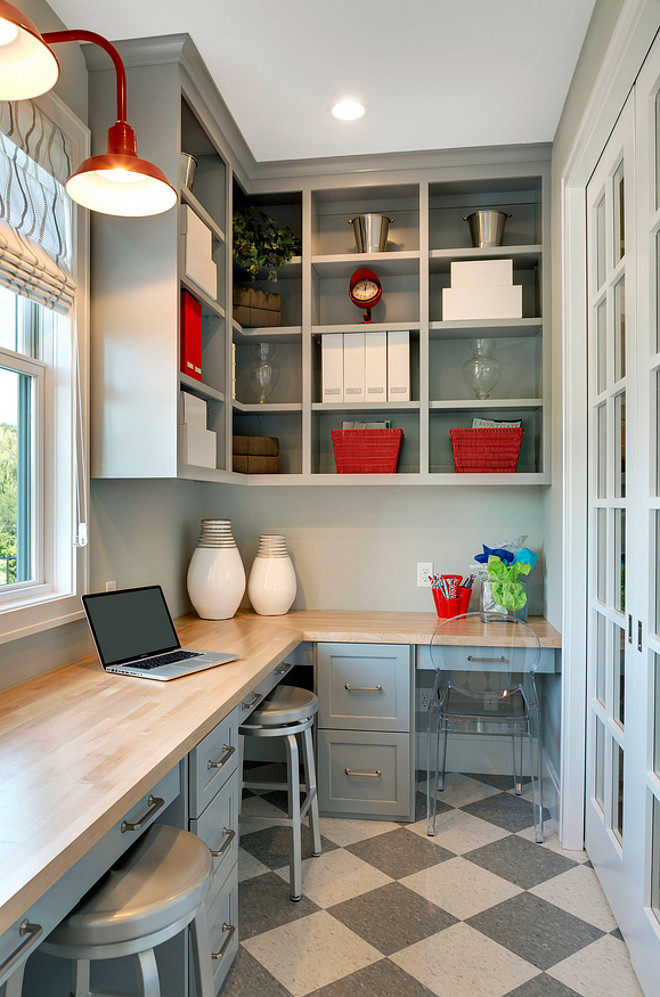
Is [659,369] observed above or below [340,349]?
below

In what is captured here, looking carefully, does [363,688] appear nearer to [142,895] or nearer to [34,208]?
[142,895]

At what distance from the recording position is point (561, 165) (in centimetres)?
256

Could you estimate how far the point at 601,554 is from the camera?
2293mm

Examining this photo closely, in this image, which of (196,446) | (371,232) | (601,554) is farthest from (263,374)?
(601,554)

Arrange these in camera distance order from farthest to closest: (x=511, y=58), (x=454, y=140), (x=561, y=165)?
(x=454, y=140)
(x=561, y=165)
(x=511, y=58)

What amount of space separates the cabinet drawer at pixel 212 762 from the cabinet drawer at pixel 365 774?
0.95m

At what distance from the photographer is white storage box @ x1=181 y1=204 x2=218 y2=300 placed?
88.4 inches

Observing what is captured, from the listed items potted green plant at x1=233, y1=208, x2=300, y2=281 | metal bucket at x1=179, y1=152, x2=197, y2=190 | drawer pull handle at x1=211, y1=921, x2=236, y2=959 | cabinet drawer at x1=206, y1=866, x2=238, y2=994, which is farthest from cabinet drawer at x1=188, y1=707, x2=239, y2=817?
potted green plant at x1=233, y1=208, x2=300, y2=281

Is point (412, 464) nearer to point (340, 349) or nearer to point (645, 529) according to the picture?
point (340, 349)

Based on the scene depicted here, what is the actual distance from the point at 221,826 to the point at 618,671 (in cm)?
120

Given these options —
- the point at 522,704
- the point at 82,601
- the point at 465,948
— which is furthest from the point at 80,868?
the point at 522,704

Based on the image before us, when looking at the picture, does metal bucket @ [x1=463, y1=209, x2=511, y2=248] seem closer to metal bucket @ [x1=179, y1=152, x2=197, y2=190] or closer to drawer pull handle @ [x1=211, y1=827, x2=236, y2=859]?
metal bucket @ [x1=179, y1=152, x2=197, y2=190]

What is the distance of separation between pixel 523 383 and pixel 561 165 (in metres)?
0.90

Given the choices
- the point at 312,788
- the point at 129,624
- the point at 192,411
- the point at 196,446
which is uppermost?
the point at 192,411
